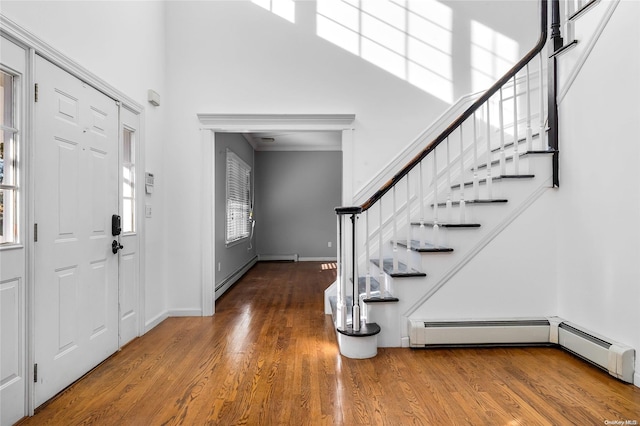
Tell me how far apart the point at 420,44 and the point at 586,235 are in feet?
8.61

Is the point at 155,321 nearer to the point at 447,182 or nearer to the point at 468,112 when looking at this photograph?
the point at 447,182

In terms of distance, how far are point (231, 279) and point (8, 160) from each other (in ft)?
13.7

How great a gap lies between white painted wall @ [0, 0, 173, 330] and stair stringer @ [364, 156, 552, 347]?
7.41 ft

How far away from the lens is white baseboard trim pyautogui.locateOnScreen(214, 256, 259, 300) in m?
5.14

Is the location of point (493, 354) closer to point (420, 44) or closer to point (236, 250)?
point (420, 44)

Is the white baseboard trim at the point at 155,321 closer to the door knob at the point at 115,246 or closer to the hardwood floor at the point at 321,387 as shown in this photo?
the hardwood floor at the point at 321,387

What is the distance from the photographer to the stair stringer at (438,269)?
310 centimetres

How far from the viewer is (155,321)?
3.78 metres

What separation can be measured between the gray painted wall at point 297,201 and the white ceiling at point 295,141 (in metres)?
0.20

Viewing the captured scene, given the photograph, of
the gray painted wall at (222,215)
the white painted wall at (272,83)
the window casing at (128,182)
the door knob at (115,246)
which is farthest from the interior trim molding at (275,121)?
the door knob at (115,246)

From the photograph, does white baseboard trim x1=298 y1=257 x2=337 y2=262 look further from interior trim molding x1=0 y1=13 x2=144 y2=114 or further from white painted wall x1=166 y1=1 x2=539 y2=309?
interior trim molding x1=0 y1=13 x2=144 y2=114

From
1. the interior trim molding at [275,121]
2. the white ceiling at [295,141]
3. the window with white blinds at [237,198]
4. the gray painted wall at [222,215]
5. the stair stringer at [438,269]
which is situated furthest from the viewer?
the white ceiling at [295,141]

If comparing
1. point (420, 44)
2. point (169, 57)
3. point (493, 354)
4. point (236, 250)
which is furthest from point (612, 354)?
point (236, 250)

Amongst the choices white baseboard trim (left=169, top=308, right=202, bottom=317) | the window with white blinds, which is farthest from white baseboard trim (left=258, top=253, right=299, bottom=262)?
white baseboard trim (left=169, top=308, right=202, bottom=317)
